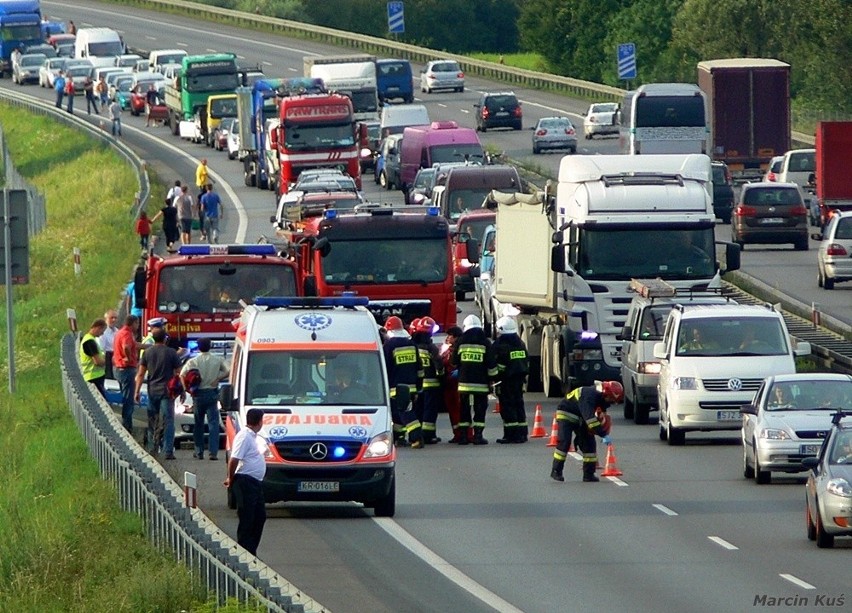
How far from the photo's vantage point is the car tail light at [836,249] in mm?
45312

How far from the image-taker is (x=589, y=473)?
2478 cm

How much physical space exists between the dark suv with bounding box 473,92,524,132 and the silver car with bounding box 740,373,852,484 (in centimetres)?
5975

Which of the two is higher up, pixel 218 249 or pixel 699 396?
pixel 218 249

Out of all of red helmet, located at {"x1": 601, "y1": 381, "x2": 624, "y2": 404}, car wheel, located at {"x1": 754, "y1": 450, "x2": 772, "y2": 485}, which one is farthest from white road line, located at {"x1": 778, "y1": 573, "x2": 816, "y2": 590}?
red helmet, located at {"x1": 601, "y1": 381, "x2": 624, "y2": 404}

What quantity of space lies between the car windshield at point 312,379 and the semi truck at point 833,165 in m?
31.7

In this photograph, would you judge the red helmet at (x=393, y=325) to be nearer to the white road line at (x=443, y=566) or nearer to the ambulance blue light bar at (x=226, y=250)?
the ambulance blue light bar at (x=226, y=250)

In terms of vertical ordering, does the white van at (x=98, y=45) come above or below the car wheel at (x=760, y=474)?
above

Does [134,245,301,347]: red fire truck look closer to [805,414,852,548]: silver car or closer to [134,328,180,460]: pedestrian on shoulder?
[134,328,180,460]: pedestrian on shoulder

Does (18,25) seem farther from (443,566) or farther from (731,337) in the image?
(443,566)

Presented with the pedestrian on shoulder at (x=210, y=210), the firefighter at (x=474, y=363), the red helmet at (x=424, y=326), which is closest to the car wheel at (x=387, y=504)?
the firefighter at (x=474, y=363)

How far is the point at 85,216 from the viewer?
210 ft

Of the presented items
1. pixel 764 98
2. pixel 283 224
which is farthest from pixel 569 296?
pixel 764 98

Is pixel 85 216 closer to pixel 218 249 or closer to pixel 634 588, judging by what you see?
pixel 218 249

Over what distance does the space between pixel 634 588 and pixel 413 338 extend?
11.2 metres
